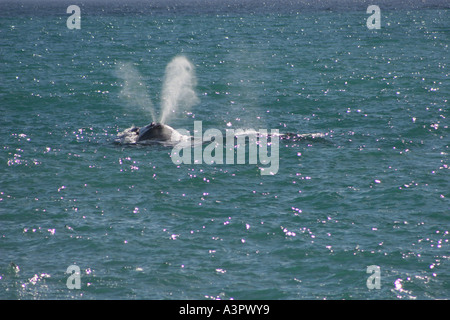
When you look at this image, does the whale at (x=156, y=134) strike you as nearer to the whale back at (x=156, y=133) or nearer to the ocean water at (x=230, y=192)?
the whale back at (x=156, y=133)

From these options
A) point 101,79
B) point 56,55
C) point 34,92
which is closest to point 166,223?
point 34,92

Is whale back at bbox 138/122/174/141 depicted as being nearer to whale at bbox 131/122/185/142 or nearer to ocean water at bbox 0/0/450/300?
whale at bbox 131/122/185/142

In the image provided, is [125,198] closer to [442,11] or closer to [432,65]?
[432,65]

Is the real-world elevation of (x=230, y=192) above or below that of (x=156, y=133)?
below

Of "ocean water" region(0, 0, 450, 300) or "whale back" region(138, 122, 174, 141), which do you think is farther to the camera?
"whale back" region(138, 122, 174, 141)

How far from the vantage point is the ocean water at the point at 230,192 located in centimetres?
1752

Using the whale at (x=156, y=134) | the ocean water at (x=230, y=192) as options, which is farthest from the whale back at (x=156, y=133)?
the ocean water at (x=230, y=192)

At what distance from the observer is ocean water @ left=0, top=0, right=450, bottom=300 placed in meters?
17.5

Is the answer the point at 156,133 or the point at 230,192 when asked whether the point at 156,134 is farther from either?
the point at 230,192

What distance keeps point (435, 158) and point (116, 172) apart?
14.2 meters

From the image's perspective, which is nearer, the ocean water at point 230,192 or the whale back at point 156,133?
the ocean water at point 230,192

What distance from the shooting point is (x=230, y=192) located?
2405cm

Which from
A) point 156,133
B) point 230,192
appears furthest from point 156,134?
point 230,192

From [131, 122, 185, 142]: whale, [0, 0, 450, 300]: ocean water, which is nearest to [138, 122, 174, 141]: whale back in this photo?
[131, 122, 185, 142]: whale
